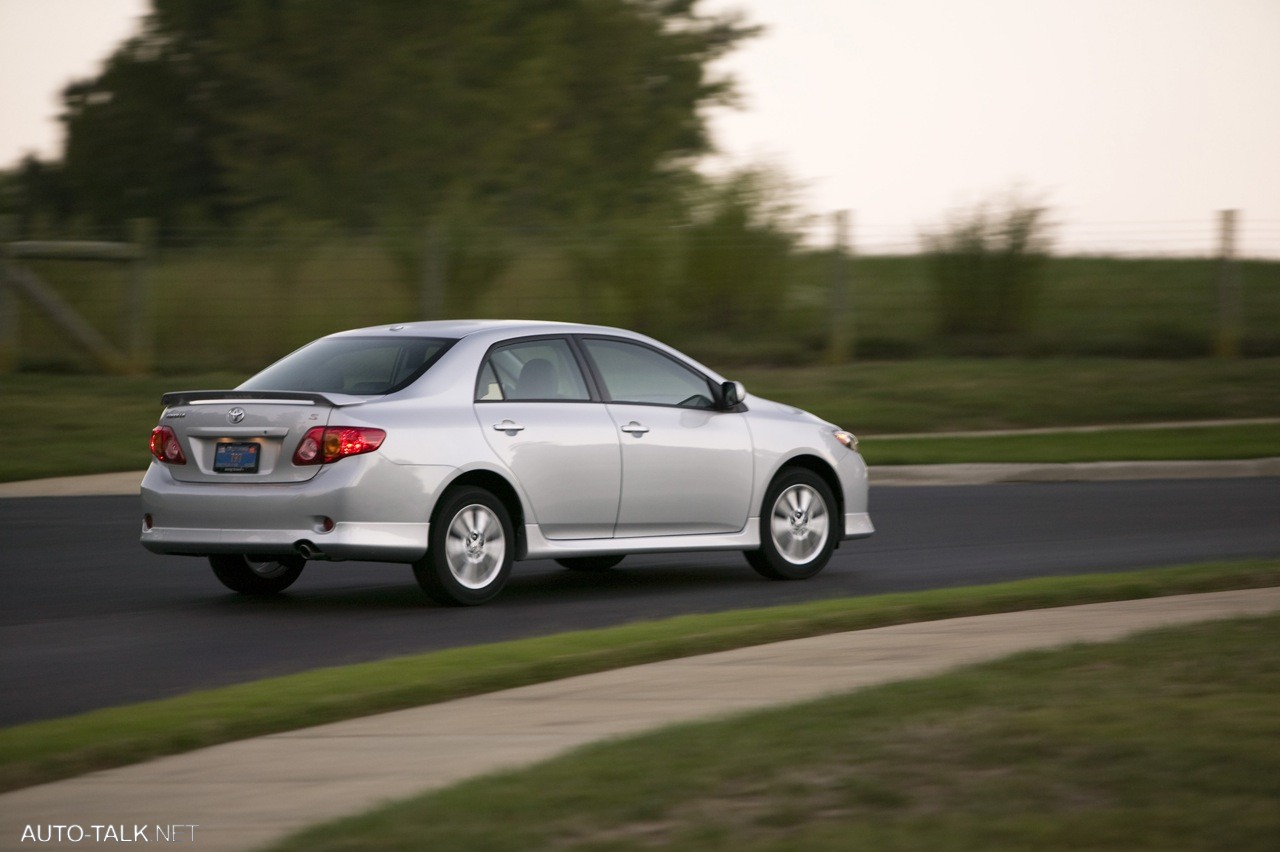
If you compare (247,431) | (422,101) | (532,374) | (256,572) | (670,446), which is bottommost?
(256,572)

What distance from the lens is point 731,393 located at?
11.8m

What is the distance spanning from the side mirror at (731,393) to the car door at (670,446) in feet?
0.31

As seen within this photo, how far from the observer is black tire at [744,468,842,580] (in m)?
12.1

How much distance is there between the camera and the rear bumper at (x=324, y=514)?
10.1 meters

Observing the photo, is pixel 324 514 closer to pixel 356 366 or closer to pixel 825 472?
pixel 356 366

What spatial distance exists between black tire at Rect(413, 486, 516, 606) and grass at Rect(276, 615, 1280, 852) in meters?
3.65

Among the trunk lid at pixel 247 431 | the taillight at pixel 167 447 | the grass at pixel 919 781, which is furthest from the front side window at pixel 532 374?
the grass at pixel 919 781

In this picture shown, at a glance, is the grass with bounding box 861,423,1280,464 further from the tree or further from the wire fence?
the tree

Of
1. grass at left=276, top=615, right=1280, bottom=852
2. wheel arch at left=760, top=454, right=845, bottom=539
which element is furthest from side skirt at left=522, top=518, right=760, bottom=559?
grass at left=276, top=615, right=1280, bottom=852

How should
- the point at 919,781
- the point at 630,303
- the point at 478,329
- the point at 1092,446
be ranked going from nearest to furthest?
the point at 919,781 → the point at 478,329 → the point at 1092,446 → the point at 630,303

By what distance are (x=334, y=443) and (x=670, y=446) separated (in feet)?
7.55

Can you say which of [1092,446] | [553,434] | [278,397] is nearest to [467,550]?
[553,434]

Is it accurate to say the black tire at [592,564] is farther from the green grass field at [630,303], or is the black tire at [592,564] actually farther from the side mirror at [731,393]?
the green grass field at [630,303]

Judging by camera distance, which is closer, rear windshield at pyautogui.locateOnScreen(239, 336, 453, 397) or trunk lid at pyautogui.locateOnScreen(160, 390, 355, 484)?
trunk lid at pyautogui.locateOnScreen(160, 390, 355, 484)
